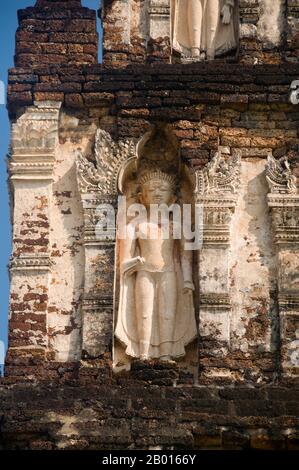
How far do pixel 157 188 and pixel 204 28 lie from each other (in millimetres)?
1801

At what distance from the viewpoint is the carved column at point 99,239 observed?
17.9 meters

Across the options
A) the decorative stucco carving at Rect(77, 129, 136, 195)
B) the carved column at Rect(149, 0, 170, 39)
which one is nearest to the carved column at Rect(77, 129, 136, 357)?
the decorative stucco carving at Rect(77, 129, 136, 195)

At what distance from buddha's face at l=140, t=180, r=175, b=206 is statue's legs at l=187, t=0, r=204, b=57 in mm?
1442

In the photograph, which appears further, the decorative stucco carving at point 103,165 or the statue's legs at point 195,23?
the statue's legs at point 195,23

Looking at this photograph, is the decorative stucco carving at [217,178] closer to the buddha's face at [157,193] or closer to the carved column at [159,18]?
the buddha's face at [157,193]

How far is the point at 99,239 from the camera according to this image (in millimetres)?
18203

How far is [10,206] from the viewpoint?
19.0 meters

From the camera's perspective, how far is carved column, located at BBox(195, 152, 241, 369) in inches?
699

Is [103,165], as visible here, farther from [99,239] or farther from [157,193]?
[99,239]

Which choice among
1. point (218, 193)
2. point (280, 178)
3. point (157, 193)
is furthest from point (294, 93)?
point (157, 193)

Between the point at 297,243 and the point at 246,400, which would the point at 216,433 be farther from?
the point at 297,243

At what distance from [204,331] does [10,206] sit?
232cm

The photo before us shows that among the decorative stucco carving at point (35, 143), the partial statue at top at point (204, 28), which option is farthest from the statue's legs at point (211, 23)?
the decorative stucco carving at point (35, 143)

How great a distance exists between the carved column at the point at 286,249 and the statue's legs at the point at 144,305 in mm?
1096
